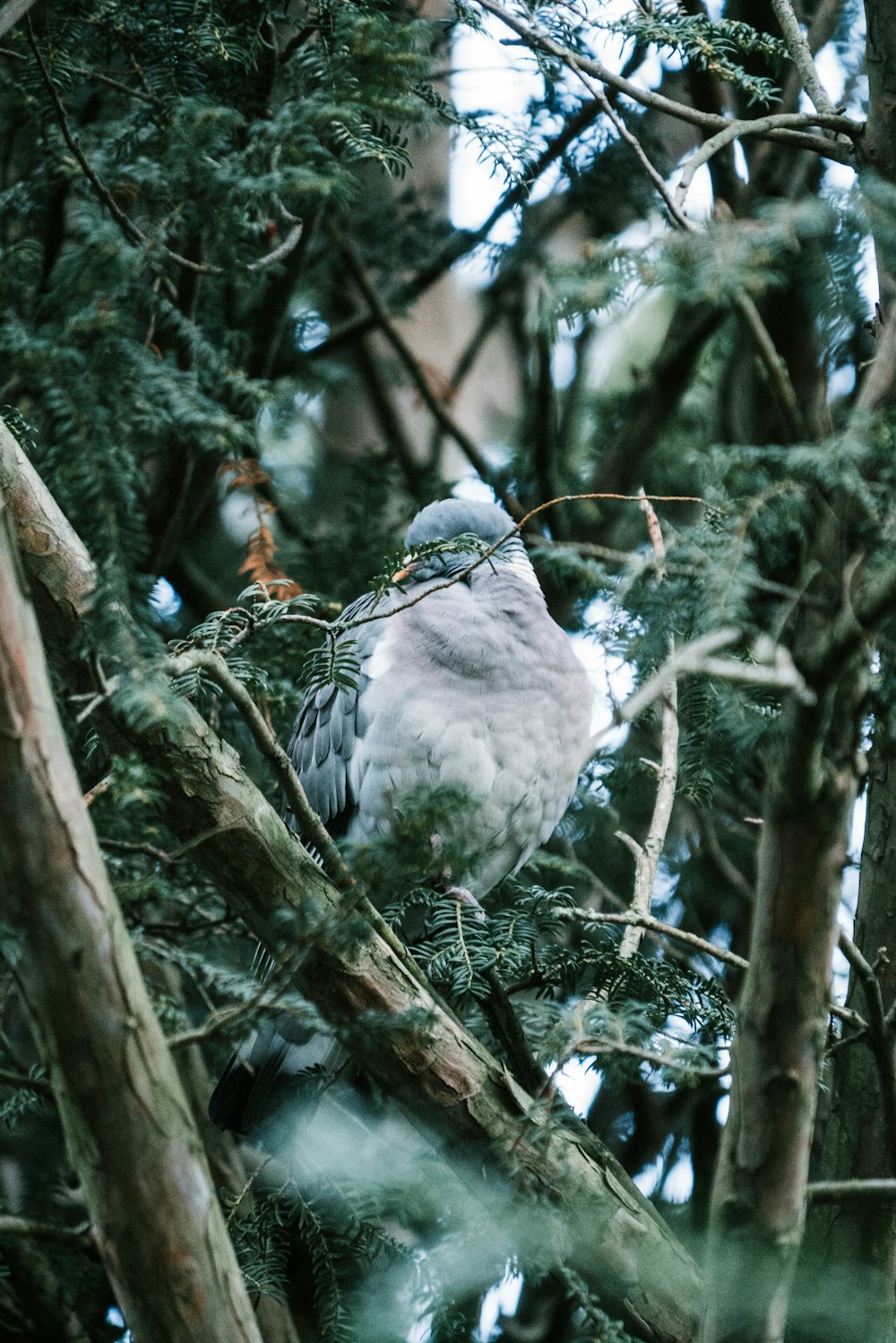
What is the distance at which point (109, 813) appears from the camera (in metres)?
2.66

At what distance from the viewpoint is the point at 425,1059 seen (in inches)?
75.9

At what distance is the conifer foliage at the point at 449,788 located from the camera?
47.4 inches

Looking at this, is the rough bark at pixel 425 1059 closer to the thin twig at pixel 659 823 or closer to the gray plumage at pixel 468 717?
the thin twig at pixel 659 823

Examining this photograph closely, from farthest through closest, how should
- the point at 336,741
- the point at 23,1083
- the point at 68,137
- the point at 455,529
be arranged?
1. the point at 455,529
2. the point at 336,741
3. the point at 68,137
4. the point at 23,1083

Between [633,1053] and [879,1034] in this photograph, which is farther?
[879,1034]

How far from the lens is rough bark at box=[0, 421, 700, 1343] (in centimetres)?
182

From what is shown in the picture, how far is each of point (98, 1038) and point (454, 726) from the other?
1474mm

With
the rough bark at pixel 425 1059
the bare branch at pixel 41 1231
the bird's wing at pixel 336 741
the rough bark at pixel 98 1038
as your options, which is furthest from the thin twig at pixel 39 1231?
the bird's wing at pixel 336 741

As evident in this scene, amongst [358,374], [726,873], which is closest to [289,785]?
[726,873]

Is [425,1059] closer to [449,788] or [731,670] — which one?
[449,788]

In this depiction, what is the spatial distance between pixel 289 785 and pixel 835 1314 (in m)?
0.95

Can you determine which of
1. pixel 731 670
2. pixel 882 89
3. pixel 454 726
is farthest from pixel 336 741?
pixel 731 670

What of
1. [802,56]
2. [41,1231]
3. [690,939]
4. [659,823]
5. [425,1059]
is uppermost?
[802,56]

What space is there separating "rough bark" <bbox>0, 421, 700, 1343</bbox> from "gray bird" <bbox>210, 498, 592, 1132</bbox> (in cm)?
59
